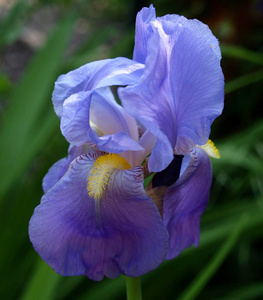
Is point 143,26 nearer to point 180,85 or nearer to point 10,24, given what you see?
point 180,85

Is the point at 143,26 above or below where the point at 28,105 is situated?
above

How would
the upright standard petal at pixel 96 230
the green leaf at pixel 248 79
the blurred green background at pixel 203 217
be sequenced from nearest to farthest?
the upright standard petal at pixel 96 230
the blurred green background at pixel 203 217
the green leaf at pixel 248 79

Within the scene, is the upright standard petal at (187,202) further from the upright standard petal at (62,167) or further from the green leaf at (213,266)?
the green leaf at (213,266)

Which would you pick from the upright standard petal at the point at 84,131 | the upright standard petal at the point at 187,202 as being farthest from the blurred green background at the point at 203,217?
the upright standard petal at the point at 84,131

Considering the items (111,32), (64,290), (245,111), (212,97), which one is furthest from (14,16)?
(212,97)

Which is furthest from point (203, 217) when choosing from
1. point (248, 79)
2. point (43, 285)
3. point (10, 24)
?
point (10, 24)

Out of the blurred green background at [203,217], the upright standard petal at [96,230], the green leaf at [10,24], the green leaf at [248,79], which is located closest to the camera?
the upright standard petal at [96,230]

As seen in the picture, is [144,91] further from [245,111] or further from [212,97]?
[245,111]
